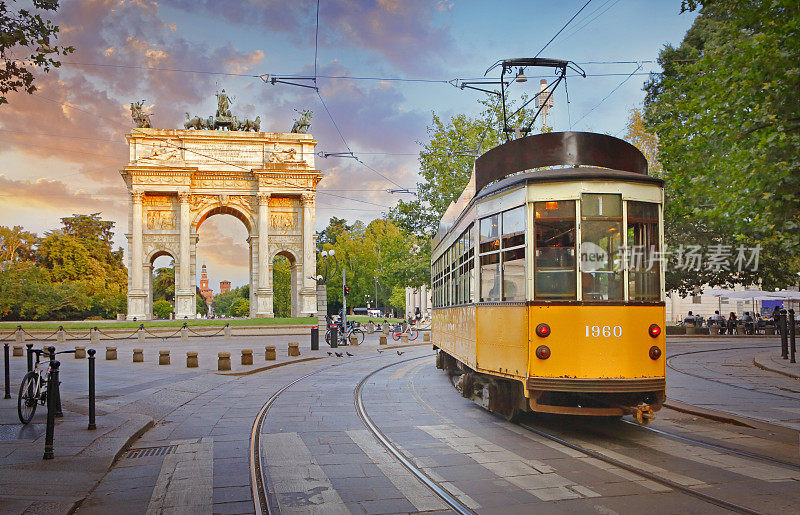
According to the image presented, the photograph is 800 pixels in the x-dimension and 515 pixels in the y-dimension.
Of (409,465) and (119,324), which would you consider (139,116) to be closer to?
(119,324)

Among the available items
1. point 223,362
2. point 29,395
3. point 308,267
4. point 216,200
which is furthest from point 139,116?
point 29,395

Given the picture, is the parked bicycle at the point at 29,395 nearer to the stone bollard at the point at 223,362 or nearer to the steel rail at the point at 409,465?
the steel rail at the point at 409,465

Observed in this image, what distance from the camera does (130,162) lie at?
52125 mm

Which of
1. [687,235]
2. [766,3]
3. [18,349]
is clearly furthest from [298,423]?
[687,235]

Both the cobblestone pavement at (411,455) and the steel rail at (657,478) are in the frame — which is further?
the cobblestone pavement at (411,455)

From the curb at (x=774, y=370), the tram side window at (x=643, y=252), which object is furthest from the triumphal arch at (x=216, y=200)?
the tram side window at (x=643, y=252)

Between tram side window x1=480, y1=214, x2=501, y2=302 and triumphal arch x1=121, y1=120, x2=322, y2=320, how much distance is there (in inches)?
1734

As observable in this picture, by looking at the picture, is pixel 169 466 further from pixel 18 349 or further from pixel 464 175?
pixel 464 175

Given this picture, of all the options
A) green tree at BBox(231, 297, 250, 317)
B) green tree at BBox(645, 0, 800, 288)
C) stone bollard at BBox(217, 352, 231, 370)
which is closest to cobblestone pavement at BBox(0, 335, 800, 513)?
green tree at BBox(645, 0, 800, 288)

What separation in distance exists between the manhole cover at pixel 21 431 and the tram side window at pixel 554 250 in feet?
21.0

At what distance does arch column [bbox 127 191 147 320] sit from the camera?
5062 cm

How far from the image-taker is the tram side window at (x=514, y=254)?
8.02 meters

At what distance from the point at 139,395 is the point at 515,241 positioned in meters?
8.50

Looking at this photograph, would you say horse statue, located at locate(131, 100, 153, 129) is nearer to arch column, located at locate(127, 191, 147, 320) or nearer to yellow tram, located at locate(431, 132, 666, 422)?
arch column, located at locate(127, 191, 147, 320)
